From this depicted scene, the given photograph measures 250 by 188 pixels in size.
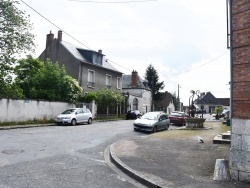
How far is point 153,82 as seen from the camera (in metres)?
60.3

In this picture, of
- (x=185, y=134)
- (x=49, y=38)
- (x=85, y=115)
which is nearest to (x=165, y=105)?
(x=49, y=38)

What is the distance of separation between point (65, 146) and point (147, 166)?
4690mm

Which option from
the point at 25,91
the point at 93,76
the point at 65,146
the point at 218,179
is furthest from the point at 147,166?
the point at 93,76

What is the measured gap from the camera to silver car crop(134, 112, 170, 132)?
750 inches

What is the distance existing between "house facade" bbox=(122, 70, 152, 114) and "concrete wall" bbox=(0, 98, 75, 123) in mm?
20867

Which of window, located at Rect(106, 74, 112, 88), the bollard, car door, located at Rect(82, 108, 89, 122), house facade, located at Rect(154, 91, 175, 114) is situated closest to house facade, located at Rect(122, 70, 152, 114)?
window, located at Rect(106, 74, 112, 88)

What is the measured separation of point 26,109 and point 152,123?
34.4 feet

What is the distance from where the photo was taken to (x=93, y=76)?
118 ft

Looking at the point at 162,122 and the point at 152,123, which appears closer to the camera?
the point at 152,123

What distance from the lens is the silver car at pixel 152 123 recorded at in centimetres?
1905

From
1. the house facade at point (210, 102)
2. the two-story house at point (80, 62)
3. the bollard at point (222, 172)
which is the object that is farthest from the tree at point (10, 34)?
the house facade at point (210, 102)

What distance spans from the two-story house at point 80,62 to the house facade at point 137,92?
8.18m

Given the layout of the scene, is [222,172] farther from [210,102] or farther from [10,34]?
[210,102]

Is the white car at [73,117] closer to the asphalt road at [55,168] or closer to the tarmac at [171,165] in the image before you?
the asphalt road at [55,168]
